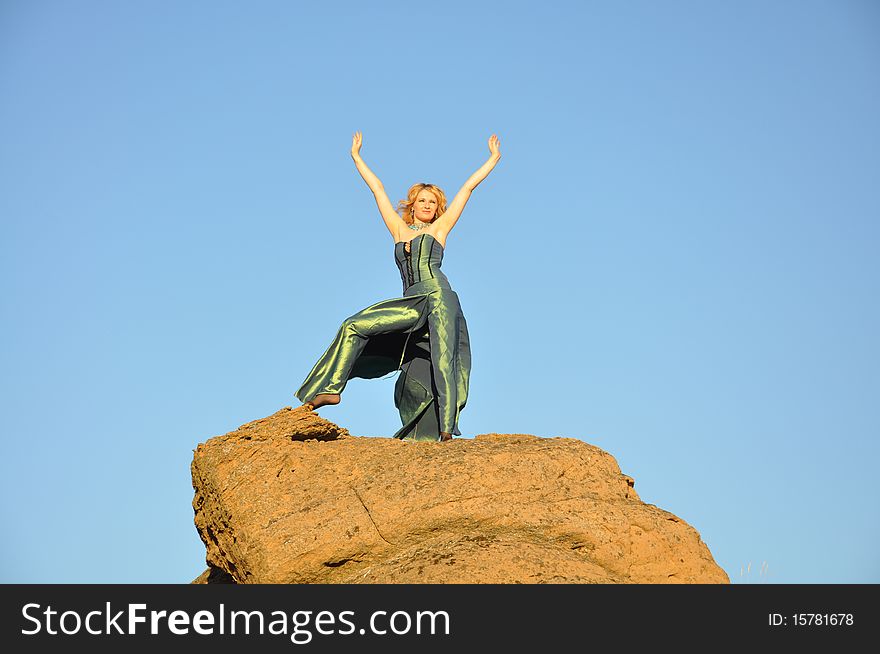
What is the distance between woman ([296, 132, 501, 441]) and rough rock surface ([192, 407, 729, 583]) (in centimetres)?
98

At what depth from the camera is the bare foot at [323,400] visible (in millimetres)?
12180

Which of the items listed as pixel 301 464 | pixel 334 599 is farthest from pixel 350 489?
pixel 334 599

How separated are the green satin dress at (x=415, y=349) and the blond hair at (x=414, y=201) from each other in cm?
46

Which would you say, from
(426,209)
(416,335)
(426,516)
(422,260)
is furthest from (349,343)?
(426,516)

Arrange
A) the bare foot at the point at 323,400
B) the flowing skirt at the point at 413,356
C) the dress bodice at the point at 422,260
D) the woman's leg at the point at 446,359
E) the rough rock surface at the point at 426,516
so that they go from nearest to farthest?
the rough rock surface at the point at 426,516
the bare foot at the point at 323,400
the flowing skirt at the point at 413,356
the woman's leg at the point at 446,359
the dress bodice at the point at 422,260

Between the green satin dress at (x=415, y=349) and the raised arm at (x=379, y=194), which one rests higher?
the raised arm at (x=379, y=194)

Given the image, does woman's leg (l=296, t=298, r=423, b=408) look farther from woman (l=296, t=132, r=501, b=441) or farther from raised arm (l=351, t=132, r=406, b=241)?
raised arm (l=351, t=132, r=406, b=241)

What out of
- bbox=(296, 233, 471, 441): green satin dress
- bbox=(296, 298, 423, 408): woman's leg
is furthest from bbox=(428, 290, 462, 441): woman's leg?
bbox=(296, 298, 423, 408): woman's leg

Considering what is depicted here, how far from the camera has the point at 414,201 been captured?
45.1 feet

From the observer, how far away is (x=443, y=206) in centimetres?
1376

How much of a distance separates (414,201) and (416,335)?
5.25 ft

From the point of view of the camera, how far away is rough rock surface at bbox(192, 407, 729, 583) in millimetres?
10266

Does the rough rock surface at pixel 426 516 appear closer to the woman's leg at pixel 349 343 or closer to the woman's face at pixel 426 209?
the woman's leg at pixel 349 343

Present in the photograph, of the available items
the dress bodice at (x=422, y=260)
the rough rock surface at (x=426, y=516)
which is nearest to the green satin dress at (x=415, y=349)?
the dress bodice at (x=422, y=260)
